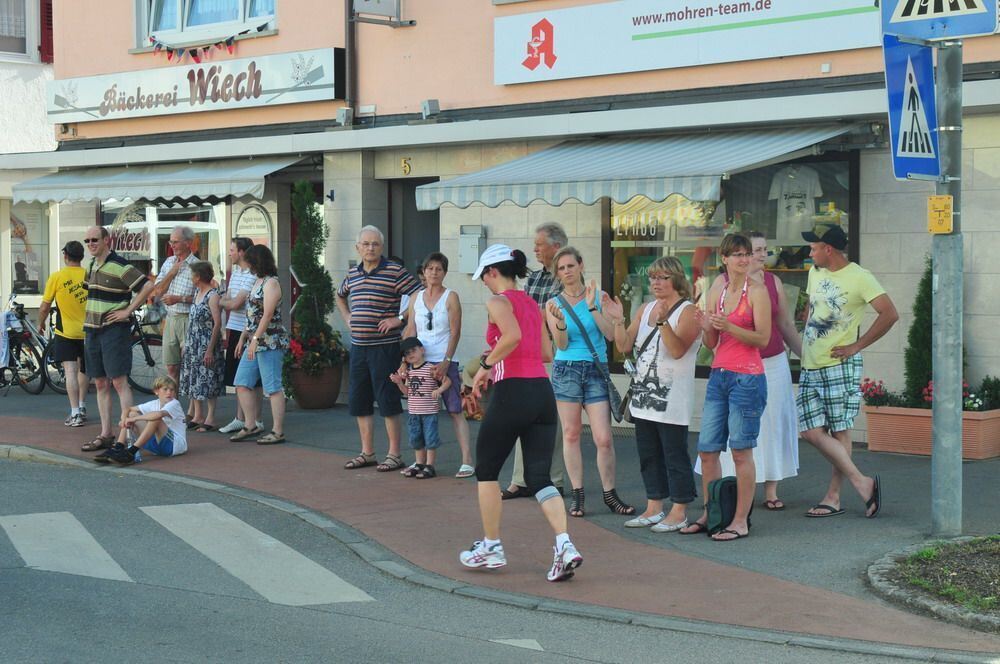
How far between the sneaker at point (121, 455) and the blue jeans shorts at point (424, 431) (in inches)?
103

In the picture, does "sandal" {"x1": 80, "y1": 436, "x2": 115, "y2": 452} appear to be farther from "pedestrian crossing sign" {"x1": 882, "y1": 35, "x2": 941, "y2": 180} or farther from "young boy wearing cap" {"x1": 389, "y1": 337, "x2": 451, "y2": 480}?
"pedestrian crossing sign" {"x1": 882, "y1": 35, "x2": 941, "y2": 180}

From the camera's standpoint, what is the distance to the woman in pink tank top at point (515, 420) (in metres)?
7.39

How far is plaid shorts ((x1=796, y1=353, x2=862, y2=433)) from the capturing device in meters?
8.86

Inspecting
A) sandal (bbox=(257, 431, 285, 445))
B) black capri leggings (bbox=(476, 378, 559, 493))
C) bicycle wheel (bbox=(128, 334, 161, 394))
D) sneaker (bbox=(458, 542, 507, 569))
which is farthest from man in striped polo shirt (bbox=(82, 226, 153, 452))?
black capri leggings (bbox=(476, 378, 559, 493))

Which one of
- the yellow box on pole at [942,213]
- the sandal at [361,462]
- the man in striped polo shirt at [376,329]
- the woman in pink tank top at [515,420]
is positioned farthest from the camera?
the sandal at [361,462]

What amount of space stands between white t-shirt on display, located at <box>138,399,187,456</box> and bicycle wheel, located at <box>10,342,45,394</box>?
5720 mm

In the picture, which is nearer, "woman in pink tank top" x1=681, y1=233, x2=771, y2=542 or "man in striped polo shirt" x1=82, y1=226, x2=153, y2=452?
"woman in pink tank top" x1=681, y1=233, x2=771, y2=542

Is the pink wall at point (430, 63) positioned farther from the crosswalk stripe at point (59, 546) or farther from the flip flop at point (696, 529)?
the crosswalk stripe at point (59, 546)

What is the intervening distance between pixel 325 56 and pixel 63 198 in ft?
14.0

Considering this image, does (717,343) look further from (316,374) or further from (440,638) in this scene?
(316,374)

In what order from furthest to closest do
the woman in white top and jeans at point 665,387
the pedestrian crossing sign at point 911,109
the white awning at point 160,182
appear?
the white awning at point 160,182
the woman in white top and jeans at point 665,387
the pedestrian crossing sign at point 911,109

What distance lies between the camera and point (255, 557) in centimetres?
816

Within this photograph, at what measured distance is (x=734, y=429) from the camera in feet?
27.1

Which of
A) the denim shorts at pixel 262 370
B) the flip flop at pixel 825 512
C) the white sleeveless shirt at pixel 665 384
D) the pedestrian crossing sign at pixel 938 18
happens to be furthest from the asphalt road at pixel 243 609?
the pedestrian crossing sign at pixel 938 18
